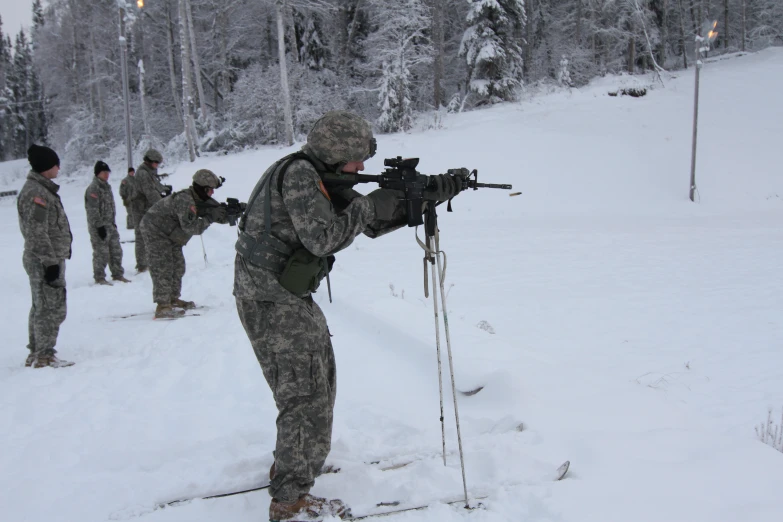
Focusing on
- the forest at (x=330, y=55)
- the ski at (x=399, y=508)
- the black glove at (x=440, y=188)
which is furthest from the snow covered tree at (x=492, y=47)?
the ski at (x=399, y=508)

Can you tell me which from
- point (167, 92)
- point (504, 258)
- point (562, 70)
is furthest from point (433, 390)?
point (167, 92)

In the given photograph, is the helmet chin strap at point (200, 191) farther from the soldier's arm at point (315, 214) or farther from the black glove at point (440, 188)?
the black glove at point (440, 188)

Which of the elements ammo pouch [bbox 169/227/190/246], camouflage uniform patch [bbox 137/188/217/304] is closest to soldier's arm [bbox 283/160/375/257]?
camouflage uniform patch [bbox 137/188/217/304]

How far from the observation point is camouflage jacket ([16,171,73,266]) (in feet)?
16.5

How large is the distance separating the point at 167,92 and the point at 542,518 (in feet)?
124

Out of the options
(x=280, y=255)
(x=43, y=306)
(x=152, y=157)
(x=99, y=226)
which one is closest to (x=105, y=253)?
(x=99, y=226)

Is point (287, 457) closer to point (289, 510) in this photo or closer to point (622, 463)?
point (289, 510)

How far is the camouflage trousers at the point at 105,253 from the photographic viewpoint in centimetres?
904

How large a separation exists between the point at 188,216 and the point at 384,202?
4713 mm

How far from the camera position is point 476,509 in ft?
9.21

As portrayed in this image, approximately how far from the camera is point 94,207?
9.04m

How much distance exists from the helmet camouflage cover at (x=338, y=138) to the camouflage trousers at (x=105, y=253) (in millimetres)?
7749

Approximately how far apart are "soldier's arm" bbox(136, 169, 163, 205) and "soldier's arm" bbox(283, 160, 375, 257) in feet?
25.4

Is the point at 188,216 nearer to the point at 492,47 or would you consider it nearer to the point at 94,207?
the point at 94,207
